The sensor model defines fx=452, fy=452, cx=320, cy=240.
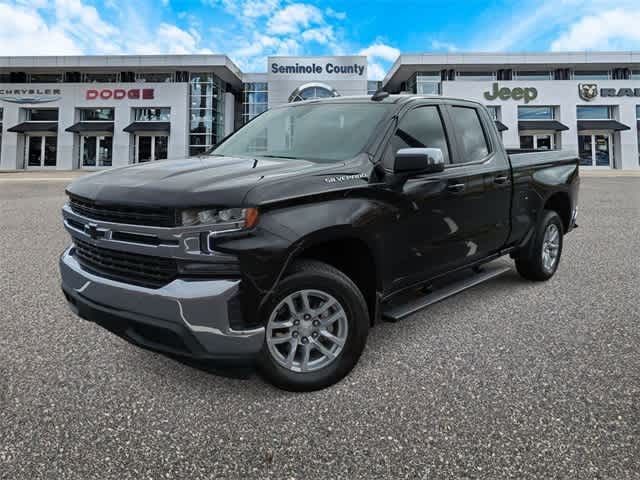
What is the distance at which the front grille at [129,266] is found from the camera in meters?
2.35

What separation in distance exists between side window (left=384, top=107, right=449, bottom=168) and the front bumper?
58.2 inches

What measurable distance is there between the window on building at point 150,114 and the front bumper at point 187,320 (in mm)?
41848

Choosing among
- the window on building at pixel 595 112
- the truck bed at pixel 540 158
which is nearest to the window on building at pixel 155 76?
the window on building at pixel 595 112

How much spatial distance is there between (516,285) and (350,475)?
3665 millimetres

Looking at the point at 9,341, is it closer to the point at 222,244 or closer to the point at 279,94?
the point at 222,244

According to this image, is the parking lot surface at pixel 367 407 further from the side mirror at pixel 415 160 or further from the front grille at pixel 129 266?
the side mirror at pixel 415 160

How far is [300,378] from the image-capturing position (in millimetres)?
2613

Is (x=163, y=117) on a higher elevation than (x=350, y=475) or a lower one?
higher

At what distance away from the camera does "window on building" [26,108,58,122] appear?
1626 inches

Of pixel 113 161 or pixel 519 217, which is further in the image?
pixel 113 161

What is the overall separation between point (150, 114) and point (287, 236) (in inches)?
1690

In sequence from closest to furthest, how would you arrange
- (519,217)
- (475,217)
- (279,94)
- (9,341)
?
(9,341) → (475,217) → (519,217) → (279,94)

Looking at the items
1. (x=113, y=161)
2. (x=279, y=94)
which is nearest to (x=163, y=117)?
(x=113, y=161)

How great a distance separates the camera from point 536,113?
41375 mm
